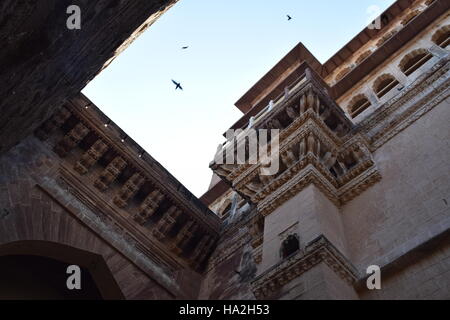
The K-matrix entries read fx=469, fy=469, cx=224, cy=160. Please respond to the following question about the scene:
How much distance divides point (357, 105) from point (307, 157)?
4.51 m

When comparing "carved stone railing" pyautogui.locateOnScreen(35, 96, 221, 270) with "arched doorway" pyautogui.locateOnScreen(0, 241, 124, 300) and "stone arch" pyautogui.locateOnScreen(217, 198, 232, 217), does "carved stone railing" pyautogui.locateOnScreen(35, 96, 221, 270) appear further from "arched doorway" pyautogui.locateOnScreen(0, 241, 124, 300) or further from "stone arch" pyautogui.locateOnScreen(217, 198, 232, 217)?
"stone arch" pyautogui.locateOnScreen(217, 198, 232, 217)

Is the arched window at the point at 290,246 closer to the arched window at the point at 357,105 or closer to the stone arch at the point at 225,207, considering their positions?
the arched window at the point at 357,105

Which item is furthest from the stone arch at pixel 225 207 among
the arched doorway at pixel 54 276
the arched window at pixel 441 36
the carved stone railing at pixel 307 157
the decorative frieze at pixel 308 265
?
the decorative frieze at pixel 308 265

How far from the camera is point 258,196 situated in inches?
313

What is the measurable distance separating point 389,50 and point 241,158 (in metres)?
5.26

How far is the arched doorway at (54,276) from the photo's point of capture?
852 cm

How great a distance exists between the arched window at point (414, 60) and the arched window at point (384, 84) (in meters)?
0.33

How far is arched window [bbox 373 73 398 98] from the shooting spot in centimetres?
1063

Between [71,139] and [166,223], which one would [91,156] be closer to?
[71,139]

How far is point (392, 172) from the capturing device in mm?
7215

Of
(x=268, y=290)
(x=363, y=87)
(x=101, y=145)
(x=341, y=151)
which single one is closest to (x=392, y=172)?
(x=341, y=151)
